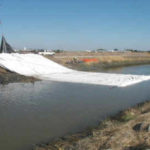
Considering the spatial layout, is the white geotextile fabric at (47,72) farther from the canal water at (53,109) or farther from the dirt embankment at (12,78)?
the canal water at (53,109)

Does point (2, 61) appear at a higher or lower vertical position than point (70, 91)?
higher

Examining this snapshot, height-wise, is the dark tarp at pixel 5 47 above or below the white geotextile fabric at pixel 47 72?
above

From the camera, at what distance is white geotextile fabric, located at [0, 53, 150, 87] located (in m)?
15.8

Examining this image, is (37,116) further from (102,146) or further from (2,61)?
(2,61)

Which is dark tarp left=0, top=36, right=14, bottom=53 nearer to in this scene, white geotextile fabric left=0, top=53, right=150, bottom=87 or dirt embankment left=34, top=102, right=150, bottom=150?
white geotextile fabric left=0, top=53, right=150, bottom=87

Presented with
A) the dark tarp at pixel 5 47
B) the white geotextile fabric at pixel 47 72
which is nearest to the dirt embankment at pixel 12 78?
the white geotextile fabric at pixel 47 72

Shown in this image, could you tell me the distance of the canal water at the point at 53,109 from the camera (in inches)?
232

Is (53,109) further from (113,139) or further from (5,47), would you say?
(5,47)

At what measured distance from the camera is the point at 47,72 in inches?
762

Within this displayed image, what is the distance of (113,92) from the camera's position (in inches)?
452

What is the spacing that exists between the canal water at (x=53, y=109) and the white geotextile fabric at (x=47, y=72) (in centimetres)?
262

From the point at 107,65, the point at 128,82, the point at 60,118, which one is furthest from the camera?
the point at 107,65

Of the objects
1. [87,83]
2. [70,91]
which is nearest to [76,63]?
[87,83]

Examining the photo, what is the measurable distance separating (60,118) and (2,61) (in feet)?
43.3
